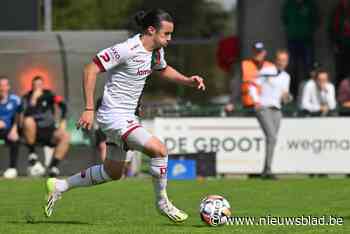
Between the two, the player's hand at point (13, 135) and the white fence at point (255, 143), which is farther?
the player's hand at point (13, 135)

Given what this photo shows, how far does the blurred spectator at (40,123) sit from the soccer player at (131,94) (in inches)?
361

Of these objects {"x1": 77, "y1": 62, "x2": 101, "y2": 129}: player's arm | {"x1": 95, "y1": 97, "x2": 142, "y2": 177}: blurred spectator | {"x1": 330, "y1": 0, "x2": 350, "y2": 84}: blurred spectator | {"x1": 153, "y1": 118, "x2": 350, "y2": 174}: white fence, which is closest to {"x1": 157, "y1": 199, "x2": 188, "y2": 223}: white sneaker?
{"x1": 77, "y1": 62, "x2": 101, "y2": 129}: player's arm

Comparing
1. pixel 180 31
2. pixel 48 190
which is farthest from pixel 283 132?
pixel 180 31

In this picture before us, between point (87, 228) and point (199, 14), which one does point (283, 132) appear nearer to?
point (87, 228)

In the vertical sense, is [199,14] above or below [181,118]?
above

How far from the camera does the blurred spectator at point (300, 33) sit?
965 inches

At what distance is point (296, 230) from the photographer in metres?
10.8

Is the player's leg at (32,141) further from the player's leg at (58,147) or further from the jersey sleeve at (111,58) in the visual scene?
the jersey sleeve at (111,58)

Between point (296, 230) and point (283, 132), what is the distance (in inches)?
399

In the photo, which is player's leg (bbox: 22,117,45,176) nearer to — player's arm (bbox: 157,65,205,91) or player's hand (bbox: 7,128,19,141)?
player's hand (bbox: 7,128,19,141)

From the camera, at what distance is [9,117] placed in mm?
21109

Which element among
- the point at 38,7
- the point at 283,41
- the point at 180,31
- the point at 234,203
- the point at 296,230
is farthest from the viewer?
the point at 180,31

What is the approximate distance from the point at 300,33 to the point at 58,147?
250 inches

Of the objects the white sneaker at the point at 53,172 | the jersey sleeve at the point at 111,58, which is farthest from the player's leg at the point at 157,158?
the white sneaker at the point at 53,172
